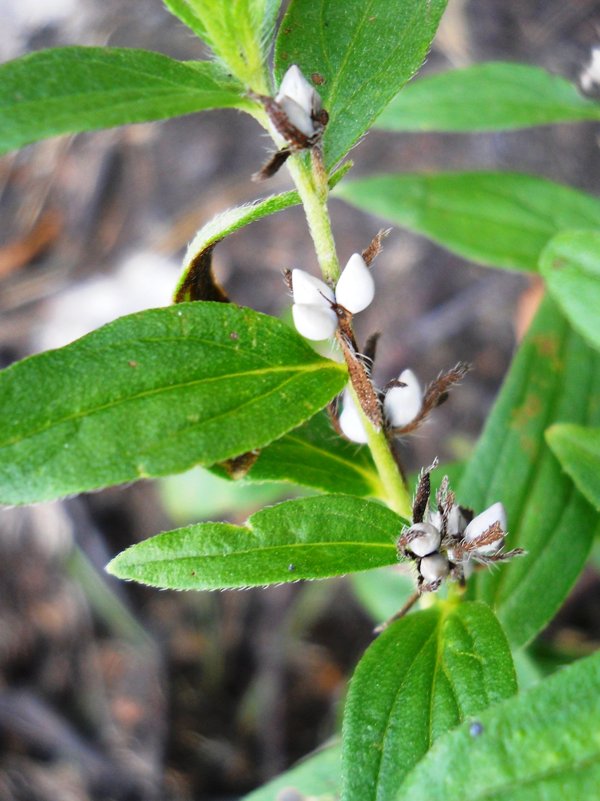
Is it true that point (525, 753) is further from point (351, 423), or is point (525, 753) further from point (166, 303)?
point (166, 303)

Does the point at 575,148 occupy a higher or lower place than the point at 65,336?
lower

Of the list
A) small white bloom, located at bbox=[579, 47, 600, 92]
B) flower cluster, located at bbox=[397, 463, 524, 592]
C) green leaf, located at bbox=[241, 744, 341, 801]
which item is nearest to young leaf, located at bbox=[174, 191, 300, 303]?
flower cluster, located at bbox=[397, 463, 524, 592]

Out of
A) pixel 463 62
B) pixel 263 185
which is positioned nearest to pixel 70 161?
pixel 263 185

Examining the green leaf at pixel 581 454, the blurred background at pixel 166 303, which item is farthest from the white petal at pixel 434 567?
the blurred background at pixel 166 303

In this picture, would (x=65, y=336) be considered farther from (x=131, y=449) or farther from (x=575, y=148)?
(x=131, y=449)

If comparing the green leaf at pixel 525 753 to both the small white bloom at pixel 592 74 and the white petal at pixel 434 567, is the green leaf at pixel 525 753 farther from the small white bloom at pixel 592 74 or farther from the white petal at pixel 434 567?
the small white bloom at pixel 592 74

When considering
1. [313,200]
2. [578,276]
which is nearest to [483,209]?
[578,276]
